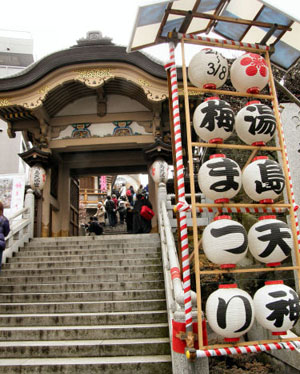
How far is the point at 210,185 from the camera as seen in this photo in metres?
3.33

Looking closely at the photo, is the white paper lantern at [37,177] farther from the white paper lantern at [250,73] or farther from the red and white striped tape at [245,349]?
the red and white striped tape at [245,349]

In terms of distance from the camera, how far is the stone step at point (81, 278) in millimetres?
6141

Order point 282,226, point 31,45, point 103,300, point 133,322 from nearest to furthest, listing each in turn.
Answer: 1. point 282,226
2. point 133,322
3. point 103,300
4. point 31,45

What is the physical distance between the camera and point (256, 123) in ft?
11.7

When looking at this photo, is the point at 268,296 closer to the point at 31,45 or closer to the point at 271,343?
the point at 271,343

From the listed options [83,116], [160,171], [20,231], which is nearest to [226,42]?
[160,171]

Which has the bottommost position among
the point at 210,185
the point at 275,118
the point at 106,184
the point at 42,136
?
the point at 210,185

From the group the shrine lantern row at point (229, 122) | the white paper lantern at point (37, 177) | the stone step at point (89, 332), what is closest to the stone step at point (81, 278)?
the stone step at point (89, 332)

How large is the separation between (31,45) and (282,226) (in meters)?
28.0

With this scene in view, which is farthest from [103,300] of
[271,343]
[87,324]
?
[271,343]

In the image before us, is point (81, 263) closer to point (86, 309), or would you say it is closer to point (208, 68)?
point (86, 309)

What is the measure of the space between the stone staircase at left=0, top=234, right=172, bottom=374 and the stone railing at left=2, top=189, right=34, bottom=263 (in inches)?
8.8

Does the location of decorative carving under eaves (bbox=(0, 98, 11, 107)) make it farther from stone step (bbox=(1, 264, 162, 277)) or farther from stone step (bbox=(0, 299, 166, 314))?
stone step (bbox=(0, 299, 166, 314))

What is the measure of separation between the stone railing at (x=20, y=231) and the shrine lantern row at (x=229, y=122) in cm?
576
